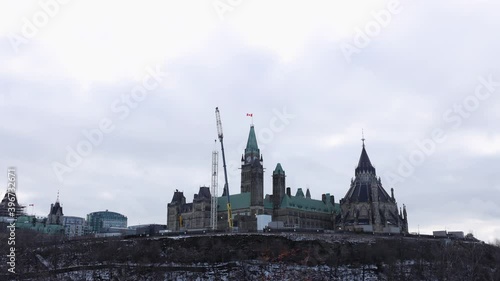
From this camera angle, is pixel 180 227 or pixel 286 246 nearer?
pixel 286 246

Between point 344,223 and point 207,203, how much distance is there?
147 ft

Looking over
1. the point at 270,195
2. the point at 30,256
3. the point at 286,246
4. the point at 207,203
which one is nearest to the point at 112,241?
the point at 30,256

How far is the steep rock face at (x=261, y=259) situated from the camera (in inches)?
3775

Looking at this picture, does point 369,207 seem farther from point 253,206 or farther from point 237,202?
point 237,202

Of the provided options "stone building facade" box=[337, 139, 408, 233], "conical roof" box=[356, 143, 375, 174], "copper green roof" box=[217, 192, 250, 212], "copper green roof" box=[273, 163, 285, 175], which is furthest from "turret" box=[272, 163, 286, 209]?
"conical roof" box=[356, 143, 375, 174]

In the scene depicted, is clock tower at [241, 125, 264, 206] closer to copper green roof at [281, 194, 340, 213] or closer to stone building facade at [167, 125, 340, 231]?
stone building facade at [167, 125, 340, 231]

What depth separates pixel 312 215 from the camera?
169 metres

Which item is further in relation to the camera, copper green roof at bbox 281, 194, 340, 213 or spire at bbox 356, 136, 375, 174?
copper green roof at bbox 281, 194, 340, 213

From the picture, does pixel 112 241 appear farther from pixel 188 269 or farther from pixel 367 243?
pixel 367 243

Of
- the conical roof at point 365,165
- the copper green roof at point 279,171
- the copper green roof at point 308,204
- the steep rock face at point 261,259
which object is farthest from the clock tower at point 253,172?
the steep rock face at point 261,259

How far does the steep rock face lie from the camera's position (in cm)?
9588

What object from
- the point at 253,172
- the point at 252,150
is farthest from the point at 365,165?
the point at 252,150

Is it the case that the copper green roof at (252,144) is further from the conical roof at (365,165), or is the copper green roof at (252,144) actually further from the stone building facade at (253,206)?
the conical roof at (365,165)

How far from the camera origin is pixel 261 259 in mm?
102312
